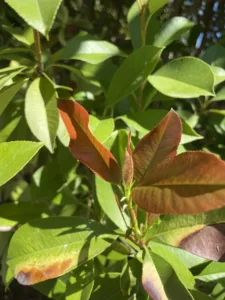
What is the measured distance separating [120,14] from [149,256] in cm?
123

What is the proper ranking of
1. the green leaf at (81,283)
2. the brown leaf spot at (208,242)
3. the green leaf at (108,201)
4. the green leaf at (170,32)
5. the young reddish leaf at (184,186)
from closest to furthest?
the young reddish leaf at (184,186) < the brown leaf spot at (208,242) < the green leaf at (81,283) < the green leaf at (108,201) < the green leaf at (170,32)

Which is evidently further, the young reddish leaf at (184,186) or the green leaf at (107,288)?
the green leaf at (107,288)

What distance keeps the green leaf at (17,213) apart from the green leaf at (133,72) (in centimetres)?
28

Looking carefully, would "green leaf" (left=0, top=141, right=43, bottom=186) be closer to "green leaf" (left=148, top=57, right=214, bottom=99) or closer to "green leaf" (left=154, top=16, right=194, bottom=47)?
"green leaf" (left=148, top=57, right=214, bottom=99)

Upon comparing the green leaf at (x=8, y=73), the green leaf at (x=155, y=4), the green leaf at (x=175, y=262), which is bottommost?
the green leaf at (x=175, y=262)

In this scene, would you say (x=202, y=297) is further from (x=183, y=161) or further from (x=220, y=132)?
(x=220, y=132)

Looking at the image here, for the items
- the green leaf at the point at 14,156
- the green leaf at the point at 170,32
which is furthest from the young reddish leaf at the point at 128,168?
the green leaf at the point at 170,32

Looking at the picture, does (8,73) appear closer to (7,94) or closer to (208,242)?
(7,94)

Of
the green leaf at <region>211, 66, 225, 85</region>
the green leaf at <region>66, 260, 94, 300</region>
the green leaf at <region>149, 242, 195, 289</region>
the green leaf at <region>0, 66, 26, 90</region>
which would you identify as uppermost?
the green leaf at <region>0, 66, 26, 90</region>

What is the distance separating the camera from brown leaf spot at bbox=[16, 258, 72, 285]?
70 centimetres

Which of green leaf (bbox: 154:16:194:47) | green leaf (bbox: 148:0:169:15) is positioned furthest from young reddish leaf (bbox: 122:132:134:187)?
green leaf (bbox: 154:16:194:47)

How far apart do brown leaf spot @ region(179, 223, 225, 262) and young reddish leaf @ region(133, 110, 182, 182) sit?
123 mm

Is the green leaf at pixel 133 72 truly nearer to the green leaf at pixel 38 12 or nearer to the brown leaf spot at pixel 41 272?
the green leaf at pixel 38 12

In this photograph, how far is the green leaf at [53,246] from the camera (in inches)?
27.9
